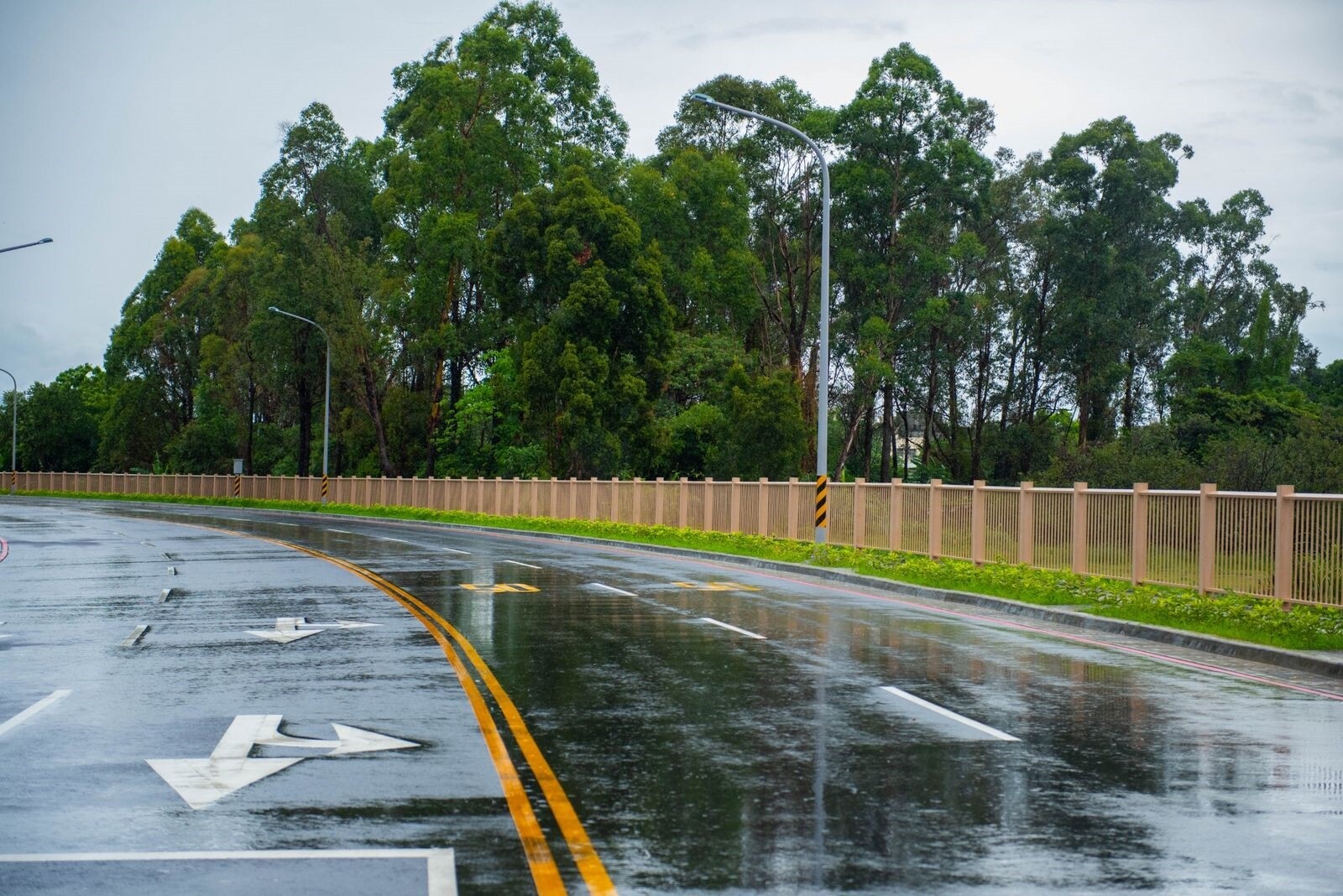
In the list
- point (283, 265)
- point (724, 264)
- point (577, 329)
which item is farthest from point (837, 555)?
point (283, 265)

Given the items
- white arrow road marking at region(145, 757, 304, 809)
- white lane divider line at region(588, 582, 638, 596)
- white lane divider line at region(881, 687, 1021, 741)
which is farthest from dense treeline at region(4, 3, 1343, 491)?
white arrow road marking at region(145, 757, 304, 809)

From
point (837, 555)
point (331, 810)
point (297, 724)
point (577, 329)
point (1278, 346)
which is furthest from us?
point (1278, 346)

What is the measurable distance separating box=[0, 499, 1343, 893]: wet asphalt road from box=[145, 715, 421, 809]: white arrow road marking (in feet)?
0.13

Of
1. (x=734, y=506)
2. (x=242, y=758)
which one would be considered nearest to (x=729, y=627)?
(x=242, y=758)

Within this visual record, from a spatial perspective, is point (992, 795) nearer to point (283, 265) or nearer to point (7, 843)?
point (7, 843)

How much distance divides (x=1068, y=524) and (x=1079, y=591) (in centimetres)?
216

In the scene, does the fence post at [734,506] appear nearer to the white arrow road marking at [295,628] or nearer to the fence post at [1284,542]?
the white arrow road marking at [295,628]

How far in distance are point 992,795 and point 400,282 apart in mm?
73606

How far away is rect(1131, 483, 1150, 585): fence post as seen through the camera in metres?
20.5

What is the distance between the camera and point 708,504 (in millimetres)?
40562

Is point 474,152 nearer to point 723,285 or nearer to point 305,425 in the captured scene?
point 723,285

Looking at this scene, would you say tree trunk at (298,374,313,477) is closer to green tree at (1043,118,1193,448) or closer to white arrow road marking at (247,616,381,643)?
green tree at (1043,118,1193,448)

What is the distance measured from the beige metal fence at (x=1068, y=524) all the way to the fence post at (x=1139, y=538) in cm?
1

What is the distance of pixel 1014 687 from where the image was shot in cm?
1281
